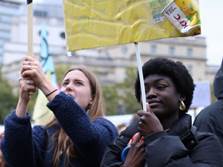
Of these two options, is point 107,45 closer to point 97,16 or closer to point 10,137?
point 97,16

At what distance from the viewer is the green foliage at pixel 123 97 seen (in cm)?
4738

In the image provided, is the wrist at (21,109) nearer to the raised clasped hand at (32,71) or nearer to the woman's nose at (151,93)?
the raised clasped hand at (32,71)

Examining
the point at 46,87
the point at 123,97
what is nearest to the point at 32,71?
the point at 46,87

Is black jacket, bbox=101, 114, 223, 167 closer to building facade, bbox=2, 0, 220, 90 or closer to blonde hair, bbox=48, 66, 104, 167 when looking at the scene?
blonde hair, bbox=48, 66, 104, 167

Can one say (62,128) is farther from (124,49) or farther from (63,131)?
(124,49)

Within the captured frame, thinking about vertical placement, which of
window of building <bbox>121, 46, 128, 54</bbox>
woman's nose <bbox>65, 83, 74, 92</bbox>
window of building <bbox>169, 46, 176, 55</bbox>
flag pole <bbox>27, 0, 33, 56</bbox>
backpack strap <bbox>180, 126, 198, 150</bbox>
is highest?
flag pole <bbox>27, 0, 33, 56</bbox>

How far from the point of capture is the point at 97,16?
331cm

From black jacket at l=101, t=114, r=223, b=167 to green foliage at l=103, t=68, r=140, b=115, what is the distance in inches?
1718

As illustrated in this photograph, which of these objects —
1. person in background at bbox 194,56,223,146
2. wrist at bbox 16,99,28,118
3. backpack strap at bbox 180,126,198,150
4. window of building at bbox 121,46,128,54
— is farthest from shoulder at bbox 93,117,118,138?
window of building at bbox 121,46,128,54

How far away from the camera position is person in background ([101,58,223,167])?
9.34 ft

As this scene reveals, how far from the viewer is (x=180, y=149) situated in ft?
9.32

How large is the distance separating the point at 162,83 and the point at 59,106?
507mm

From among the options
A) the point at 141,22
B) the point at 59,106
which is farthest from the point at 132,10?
the point at 59,106

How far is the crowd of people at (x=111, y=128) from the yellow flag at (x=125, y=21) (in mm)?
163
